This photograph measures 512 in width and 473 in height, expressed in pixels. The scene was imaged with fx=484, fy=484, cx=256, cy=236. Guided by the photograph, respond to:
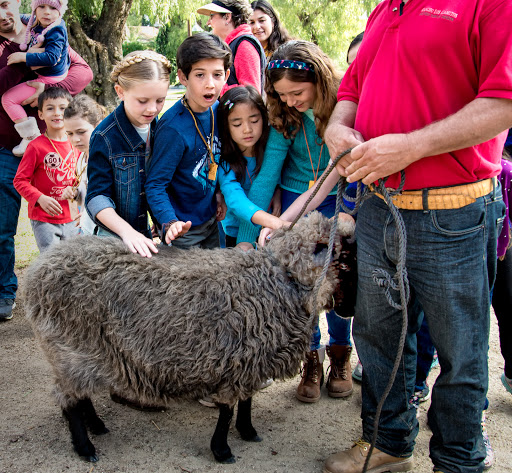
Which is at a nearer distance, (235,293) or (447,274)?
(447,274)

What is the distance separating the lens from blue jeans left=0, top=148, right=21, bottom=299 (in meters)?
4.61

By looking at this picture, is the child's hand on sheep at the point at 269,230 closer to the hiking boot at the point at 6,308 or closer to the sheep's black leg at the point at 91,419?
the sheep's black leg at the point at 91,419

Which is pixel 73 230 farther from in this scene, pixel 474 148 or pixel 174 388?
pixel 474 148

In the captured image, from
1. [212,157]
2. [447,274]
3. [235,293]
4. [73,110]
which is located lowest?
[235,293]

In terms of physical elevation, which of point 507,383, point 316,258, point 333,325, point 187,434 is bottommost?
point 187,434

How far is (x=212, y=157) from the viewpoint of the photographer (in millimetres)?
3283

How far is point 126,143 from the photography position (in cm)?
312

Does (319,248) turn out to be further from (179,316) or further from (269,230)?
(179,316)

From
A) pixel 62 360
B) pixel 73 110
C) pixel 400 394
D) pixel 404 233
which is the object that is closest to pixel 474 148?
pixel 404 233

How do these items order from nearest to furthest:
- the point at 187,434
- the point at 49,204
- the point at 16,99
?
the point at 187,434
the point at 49,204
the point at 16,99

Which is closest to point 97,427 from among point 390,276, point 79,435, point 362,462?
point 79,435

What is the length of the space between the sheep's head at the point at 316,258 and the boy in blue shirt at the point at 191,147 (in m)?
0.81

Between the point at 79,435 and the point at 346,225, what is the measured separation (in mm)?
1926

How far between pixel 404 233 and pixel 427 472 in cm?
145
